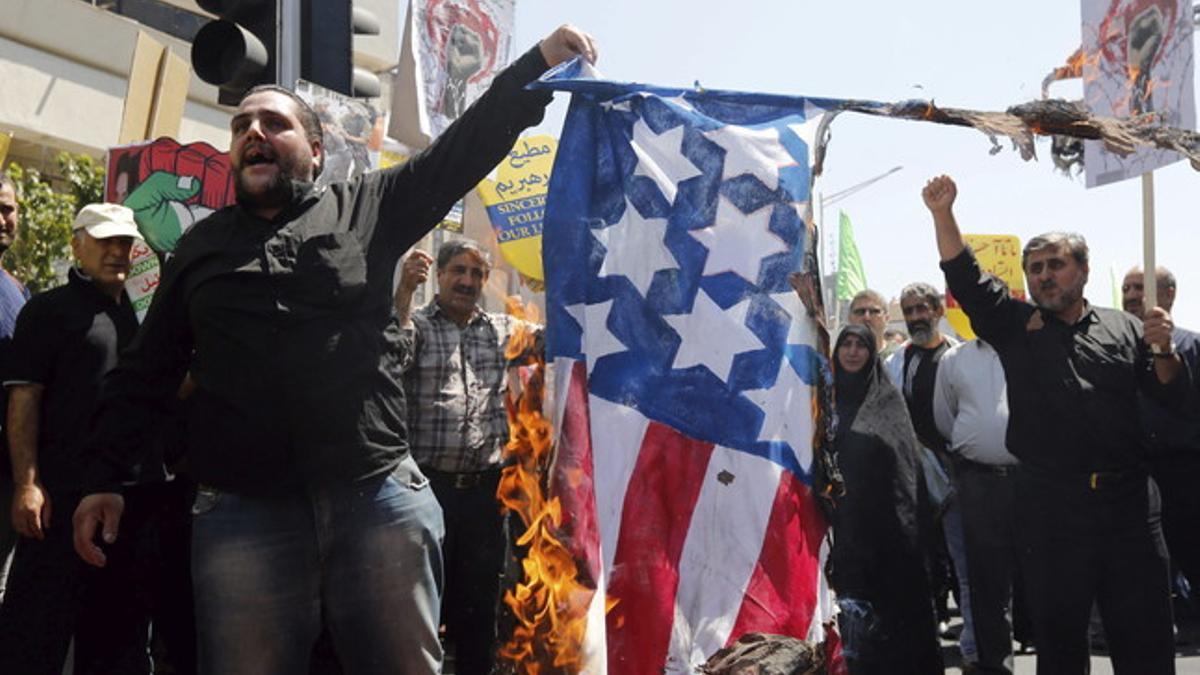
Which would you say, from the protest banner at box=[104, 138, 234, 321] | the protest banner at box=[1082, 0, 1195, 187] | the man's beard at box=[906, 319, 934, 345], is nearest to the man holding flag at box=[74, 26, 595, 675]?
the protest banner at box=[104, 138, 234, 321]

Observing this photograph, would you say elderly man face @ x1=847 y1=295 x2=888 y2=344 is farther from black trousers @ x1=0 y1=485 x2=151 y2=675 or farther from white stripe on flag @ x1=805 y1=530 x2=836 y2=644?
black trousers @ x1=0 y1=485 x2=151 y2=675

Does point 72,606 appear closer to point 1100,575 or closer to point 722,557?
point 722,557

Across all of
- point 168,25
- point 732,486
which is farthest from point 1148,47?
point 168,25

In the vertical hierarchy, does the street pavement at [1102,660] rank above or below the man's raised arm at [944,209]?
below

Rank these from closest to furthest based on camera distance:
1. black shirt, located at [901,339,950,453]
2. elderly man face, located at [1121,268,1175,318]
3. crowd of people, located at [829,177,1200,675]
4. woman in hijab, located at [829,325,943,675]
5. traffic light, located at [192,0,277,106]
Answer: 1. crowd of people, located at [829,177,1200,675]
2. traffic light, located at [192,0,277,106]
3. woman in hijab, located at [829,325,943,675]
4. black shirt, located at [901,339,950,453]
5. elderly man face, located at [1121,268,1175,318]

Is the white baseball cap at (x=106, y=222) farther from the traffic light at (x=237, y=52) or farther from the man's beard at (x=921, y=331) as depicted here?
the man's beard at (x=921, y=331)

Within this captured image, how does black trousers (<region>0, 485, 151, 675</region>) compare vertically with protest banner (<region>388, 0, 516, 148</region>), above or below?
below

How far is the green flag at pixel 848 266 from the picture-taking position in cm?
2070

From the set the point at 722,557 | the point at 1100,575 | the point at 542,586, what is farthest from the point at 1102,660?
the point at 542,586

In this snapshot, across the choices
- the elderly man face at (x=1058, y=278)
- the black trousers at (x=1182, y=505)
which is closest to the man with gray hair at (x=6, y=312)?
the elderly man face at (x=1058, y=278)

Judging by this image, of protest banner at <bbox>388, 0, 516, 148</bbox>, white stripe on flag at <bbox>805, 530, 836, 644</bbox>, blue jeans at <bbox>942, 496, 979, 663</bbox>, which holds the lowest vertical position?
blue jeans at <bbox>942, 496, 979, 663</bbox>

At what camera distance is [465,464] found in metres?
5.24

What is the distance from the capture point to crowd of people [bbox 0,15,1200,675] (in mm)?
Result: 2902

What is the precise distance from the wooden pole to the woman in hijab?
1.50 meters
